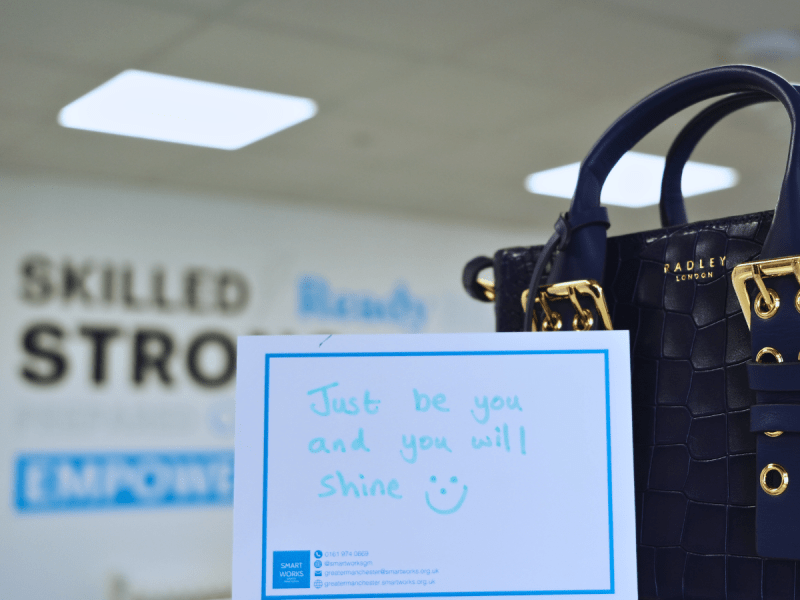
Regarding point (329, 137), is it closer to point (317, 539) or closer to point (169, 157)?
point (169, 157)

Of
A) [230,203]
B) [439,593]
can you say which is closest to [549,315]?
[439,593]

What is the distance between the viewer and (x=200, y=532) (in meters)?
4.23

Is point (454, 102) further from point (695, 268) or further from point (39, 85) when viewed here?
point (695, 268)

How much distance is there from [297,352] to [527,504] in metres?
0.16

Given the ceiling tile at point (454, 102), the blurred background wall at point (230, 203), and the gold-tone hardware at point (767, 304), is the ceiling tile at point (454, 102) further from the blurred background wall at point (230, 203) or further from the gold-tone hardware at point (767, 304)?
the gold-tone hardware at point (767, 304)

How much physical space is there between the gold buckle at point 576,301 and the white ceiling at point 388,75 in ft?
6.24

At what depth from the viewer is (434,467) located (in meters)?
0.46

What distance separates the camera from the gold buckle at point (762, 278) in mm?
448

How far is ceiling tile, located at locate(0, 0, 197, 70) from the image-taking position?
7.54 feet

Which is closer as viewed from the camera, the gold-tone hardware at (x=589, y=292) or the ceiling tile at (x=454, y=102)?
the gold-tone hardware at (x=589, y=292)

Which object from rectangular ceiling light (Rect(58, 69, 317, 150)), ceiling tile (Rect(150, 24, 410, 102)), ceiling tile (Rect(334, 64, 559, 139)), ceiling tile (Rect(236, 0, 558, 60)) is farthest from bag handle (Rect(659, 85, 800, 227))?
rectangular ceiling light (Rect(58, 69, 317, 150))

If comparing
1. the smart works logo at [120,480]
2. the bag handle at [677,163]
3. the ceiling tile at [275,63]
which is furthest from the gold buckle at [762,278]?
the smart works logo at [120,480]

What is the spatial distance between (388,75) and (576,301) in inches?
95.1

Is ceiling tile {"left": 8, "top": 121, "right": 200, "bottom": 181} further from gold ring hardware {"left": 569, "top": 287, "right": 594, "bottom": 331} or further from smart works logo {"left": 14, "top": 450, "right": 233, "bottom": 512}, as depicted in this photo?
gold ring hardware {"left": 569, "top": 287, "right": 594, "bottom": 331}
